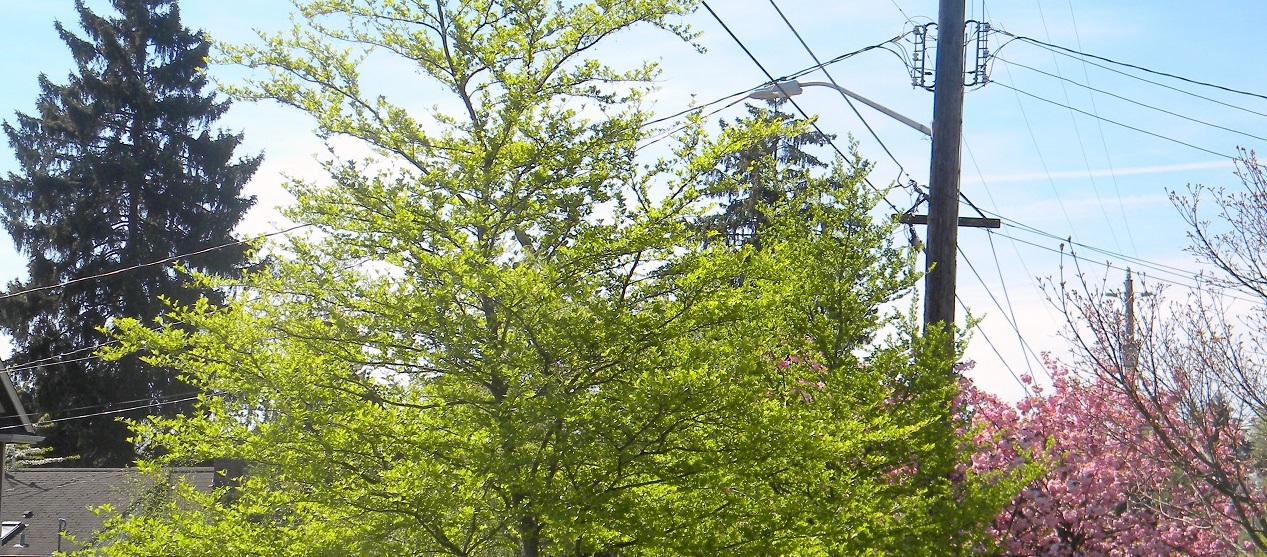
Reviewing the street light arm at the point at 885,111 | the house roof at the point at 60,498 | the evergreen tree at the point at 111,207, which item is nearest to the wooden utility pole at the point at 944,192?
the street light arm at the point at 885,111

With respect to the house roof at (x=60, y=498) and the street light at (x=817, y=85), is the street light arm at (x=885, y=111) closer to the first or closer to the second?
the street light at (x=817, y=85)

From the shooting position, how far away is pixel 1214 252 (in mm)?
8773

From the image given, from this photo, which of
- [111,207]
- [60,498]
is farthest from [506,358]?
[111,207]

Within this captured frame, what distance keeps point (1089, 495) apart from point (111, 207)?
33728mm

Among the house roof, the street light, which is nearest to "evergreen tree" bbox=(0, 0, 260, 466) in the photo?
the house roof

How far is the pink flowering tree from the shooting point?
1087 centimetres

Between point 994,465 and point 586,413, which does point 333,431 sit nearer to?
point 586,413

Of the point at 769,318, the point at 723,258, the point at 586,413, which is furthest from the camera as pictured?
the point at 769,318

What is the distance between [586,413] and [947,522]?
147 inches

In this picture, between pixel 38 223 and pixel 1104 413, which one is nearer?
pixel 1104 413

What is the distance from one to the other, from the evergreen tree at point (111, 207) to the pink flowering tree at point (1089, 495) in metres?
28.5

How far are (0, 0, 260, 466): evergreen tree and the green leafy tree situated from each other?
28516 mm

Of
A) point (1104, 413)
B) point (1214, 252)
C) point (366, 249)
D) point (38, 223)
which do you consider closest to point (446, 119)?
point (366, 249)

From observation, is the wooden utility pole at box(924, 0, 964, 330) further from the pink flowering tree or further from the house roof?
the house roof
